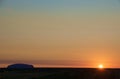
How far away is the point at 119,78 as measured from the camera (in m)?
84.2

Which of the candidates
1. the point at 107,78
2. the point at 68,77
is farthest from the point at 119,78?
the point at 68,77

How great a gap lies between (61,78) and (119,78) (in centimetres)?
1210

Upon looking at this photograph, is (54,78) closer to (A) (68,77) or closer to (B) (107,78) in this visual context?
(A) (68,77)

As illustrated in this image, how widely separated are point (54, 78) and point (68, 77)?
9.63 feet

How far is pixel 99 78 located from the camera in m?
87.1

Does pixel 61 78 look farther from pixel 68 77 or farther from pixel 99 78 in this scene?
pixel 99 78

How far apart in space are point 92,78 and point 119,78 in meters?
5.48

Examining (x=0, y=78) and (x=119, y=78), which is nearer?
(x=119, y=78)

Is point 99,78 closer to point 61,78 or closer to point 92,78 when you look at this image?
point 92,78

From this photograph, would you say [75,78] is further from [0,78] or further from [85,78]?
[0,78]

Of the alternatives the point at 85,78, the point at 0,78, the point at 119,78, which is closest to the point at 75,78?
the point at 85,78

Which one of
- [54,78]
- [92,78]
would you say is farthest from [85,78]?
[54,78]

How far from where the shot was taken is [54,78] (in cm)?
8906

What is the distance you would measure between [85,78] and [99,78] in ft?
12.2
